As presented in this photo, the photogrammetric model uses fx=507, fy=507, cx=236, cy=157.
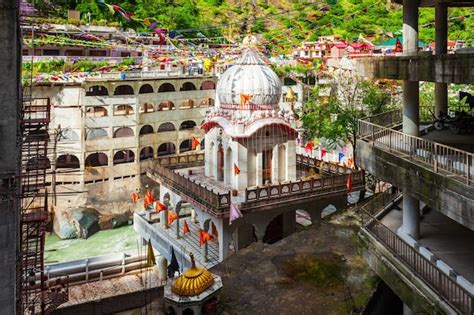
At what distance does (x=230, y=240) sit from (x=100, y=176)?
21707mm

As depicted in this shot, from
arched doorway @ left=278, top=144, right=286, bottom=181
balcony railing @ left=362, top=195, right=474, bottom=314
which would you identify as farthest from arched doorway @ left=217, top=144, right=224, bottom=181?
balcony railing @ left=362, top=195, right=474, bottom=314

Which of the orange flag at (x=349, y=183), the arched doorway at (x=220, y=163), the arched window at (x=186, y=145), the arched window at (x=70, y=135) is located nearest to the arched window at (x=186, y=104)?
the arched window at (x=186, y=145)

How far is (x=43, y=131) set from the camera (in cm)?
1510

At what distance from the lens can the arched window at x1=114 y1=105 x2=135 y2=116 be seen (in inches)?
1756

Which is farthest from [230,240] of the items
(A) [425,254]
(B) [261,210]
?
(A) [425,254]

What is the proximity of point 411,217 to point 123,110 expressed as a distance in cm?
3834

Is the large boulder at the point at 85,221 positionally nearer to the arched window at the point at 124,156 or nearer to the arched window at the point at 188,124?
the arched window at the point at 124,156

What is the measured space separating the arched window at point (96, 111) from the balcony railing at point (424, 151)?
33.6 metres

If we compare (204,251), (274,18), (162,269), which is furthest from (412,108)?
(274,18)

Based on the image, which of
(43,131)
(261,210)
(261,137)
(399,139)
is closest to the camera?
(399,139)

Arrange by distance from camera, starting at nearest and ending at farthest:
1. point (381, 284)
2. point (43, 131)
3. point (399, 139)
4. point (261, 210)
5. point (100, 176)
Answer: point (399, 139) < point (43, 131) < point (381, 284) < point (261, 210) < point (100, 176)

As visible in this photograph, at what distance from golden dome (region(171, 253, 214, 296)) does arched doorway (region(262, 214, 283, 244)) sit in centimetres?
1329

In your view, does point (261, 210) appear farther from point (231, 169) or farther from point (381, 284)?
point (381, 284)

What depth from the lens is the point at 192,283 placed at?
554 inches
